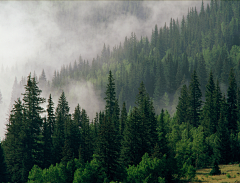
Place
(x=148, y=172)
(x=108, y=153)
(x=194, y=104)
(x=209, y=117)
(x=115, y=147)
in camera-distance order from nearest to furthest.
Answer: (x=148, y=172) < (x=108, y=153) < (x=115, y=147) < (x=209, y=117) < (x=194, y=104)

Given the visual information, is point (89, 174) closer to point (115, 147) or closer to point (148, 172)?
point (115, 147)

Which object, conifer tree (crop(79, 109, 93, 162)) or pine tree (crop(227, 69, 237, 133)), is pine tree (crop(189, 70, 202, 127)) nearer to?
pine tree (crop(227, 69, 237, 133))

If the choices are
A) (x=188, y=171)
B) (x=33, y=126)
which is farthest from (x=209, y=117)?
(x=33, y=126)

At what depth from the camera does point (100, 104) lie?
186 meters

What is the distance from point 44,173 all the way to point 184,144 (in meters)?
27.1

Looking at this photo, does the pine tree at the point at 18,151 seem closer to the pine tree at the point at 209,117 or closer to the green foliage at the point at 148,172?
the green foliage at the point at 148,172

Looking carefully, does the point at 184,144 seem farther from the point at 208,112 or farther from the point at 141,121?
the point at 208,112

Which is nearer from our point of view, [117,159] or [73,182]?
[73,182]

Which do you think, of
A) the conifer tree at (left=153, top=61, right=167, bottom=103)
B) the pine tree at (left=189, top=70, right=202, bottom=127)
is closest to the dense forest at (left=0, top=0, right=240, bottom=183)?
the pine tree at (left=189, top=70, right=202, bottom=127)

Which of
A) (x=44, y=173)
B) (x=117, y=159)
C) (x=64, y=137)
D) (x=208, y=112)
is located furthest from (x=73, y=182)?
(x=208, y=112)

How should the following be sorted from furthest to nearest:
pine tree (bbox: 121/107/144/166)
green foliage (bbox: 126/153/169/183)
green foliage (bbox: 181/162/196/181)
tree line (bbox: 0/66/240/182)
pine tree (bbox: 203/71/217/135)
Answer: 1. pine tree (bbox: 203/71/217/135)
2. pine tree (bbox: 121/107/144/166)
3. green foliage (bbox: 181/162/196/181)
4. tree line (bbox: 0/66/240/182)
5. green foliage (bbox: 126/153/169/183)

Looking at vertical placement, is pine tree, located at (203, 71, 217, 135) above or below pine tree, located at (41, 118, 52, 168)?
above

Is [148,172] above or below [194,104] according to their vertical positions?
below

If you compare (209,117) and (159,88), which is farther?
(159,88)
